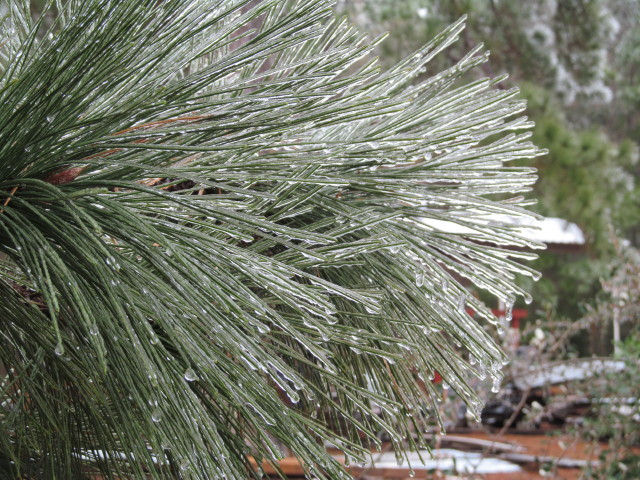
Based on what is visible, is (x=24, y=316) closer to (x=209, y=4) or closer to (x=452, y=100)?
(x=209, y=4)

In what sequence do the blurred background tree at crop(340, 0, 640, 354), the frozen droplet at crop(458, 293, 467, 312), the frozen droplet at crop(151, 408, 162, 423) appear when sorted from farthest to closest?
the blurred background tree at crop(340, 0, 640, 354) → the frozen droplet at crop(458, 293, 467, 312) → the frozen droplet at crop(151, 408, 162, 423)

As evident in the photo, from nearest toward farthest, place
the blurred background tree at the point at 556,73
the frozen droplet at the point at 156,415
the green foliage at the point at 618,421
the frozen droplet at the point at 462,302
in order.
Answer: the frozen droplet at the point at 156,415 → the frozen droplet at the point at 462,302 → the green foliage at the point at 618,421 → the blurred background tree at the point at 556,73

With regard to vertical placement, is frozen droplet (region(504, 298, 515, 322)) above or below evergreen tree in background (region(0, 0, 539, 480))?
below

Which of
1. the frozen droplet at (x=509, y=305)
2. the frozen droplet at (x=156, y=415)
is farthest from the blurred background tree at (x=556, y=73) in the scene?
the frozen droplet at (x=156, y=415)

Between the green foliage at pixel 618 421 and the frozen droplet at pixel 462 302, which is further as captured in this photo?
the green foliage at pixel 618 421

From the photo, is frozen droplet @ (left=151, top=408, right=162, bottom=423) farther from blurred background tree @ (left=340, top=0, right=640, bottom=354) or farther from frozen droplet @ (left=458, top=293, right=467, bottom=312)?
blurred background tree @ (left=340, top=0, right=640, bottom=354)

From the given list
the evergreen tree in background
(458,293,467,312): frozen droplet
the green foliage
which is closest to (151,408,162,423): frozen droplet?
the evergreen tree in background

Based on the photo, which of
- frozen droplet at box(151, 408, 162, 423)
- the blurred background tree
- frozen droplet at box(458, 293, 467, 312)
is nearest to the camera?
frozen droplet at box(151, 408, 162, 423)

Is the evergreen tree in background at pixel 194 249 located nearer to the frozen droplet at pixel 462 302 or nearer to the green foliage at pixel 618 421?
the frozen droplet at pixel 462 302
